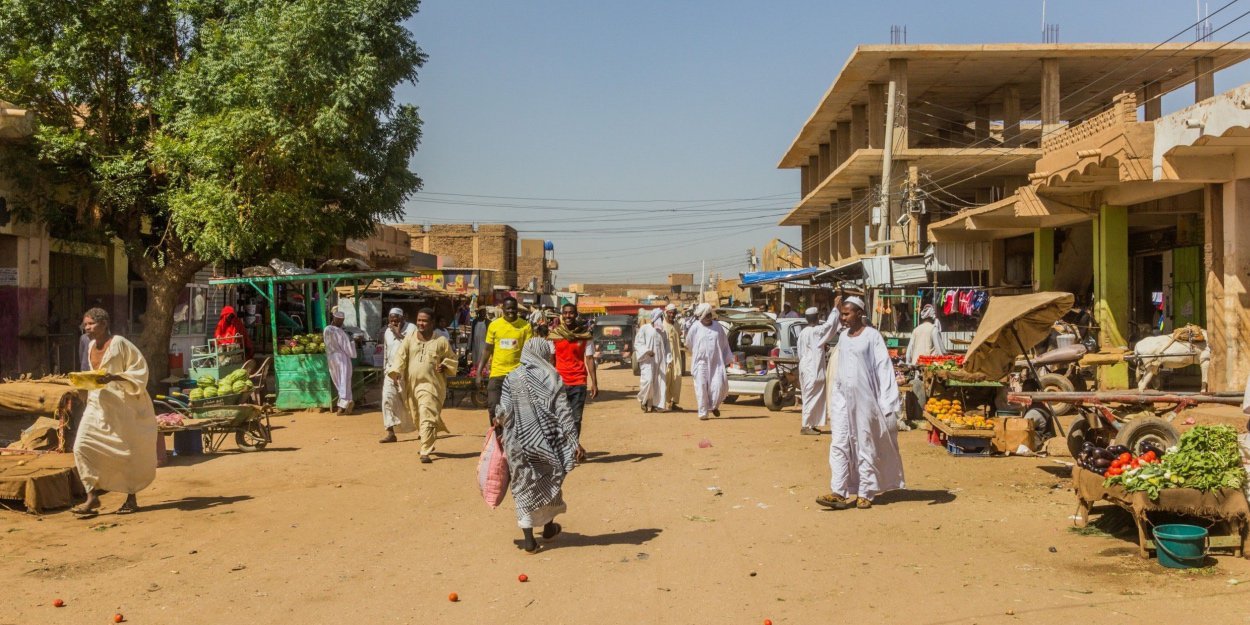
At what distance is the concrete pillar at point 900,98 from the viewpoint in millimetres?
32781

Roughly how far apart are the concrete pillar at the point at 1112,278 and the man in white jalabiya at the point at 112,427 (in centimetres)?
1602

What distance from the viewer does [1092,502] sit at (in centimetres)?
735

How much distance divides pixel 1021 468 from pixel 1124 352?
6.85 metres

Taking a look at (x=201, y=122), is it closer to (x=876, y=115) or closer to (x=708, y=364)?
(x=708, y=364)

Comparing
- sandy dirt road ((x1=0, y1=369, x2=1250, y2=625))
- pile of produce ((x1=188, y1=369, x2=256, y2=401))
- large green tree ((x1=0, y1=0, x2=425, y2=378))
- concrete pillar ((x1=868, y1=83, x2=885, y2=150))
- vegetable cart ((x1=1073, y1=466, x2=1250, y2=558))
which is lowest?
sandy dirt road ((x1=0, y1=369, x2=1250, y2=625))

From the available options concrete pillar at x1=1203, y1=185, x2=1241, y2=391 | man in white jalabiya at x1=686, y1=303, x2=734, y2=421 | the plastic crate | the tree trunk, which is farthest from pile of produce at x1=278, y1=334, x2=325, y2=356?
concrete pillar at x1=1203, y1=185, x2=1241, y2=391

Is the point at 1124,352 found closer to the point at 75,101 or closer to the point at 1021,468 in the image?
the point at 1021,468

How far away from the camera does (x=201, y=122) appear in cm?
1598

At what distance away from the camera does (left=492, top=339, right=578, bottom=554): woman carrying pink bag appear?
7070mm

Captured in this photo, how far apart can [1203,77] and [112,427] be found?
120 ft

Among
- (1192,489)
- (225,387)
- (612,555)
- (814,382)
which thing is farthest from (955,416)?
(225,387)

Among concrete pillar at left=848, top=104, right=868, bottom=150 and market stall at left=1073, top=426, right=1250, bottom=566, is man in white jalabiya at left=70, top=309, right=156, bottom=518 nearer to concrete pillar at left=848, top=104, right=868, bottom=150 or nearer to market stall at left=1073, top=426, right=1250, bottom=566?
market stall at left=1073, top=426, right=1250, bottom=566

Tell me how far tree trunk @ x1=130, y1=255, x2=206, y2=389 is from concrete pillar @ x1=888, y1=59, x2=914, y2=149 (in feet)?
73.6

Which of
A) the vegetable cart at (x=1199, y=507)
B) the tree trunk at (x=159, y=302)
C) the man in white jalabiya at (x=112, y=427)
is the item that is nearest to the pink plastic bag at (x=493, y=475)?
the man in white jalabiya at (x=112, y=427)
